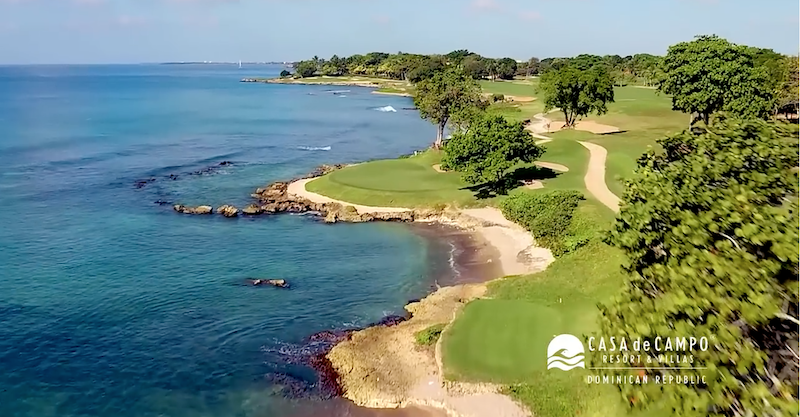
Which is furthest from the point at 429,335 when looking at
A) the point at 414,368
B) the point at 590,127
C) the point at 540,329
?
the point at 590,127

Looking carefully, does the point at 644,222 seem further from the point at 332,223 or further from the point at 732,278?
the point at 332,223

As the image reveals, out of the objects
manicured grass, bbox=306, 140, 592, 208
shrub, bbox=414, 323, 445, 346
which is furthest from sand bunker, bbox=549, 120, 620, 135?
shrub, bbox=414, 323, 445, 346

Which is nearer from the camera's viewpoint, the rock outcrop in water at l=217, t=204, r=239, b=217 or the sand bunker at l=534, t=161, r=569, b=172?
the rock outcrop in water at l=217, t=204, r=239, b=217

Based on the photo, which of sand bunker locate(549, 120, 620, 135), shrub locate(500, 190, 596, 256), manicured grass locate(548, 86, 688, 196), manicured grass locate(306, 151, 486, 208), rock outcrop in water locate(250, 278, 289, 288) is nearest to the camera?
rock outcrop in water locate(250, 278, 289, 288)

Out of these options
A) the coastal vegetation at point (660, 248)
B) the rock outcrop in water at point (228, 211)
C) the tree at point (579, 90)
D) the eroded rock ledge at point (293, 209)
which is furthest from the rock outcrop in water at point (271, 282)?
the tree at point (579, 90)

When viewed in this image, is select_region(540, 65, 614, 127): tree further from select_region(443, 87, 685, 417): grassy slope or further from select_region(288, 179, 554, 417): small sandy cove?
select_region(288, 179, 554, 417): small sandy cove

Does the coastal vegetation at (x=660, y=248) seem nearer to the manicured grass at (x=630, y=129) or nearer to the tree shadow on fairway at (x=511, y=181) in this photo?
the tree shadow on fairway at (x=511, y=181)
